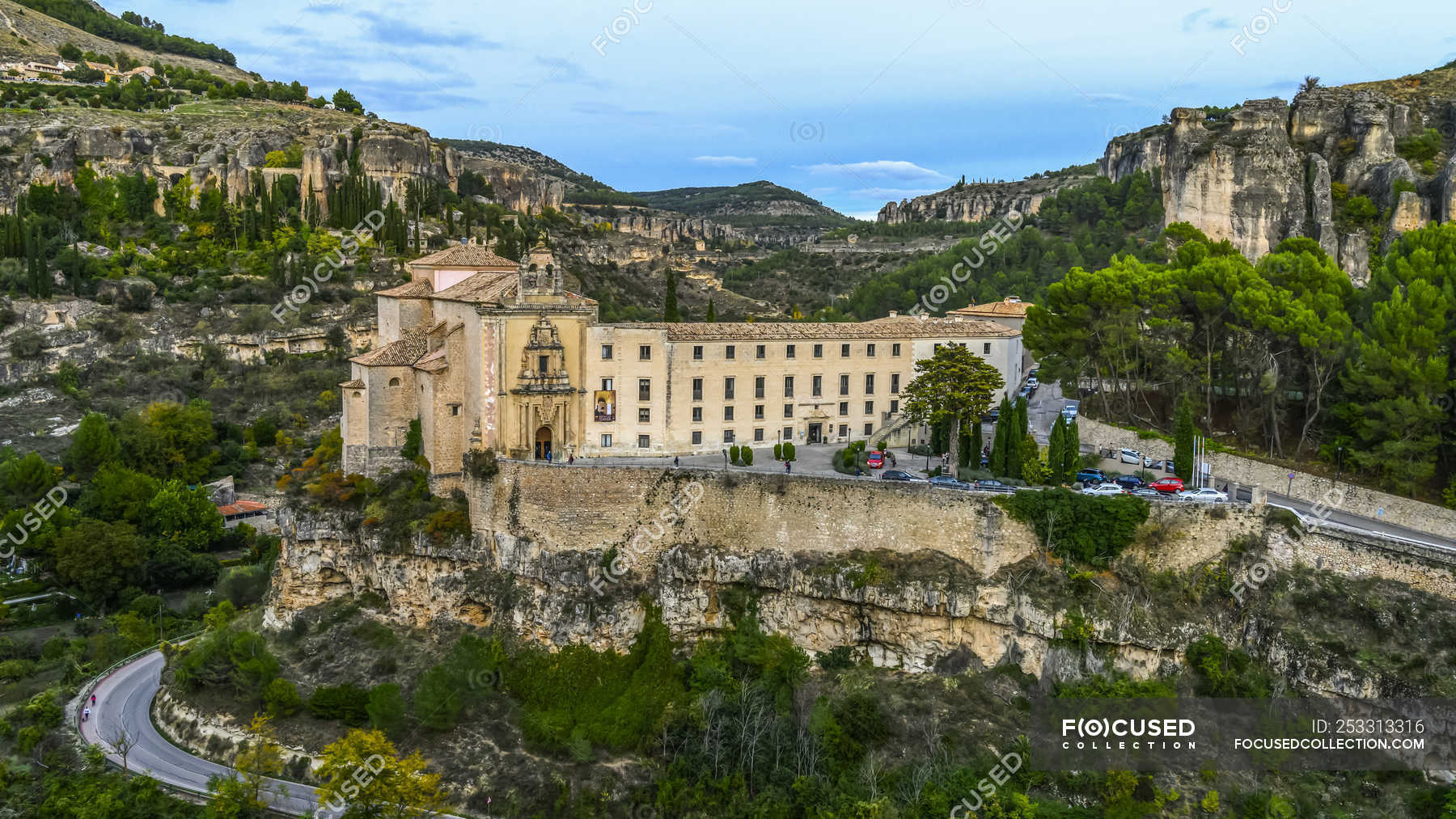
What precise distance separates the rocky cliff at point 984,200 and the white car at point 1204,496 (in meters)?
104

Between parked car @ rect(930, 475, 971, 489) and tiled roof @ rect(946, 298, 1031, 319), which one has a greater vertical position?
tiled roof @ rect(946, 298, 1031, 319)

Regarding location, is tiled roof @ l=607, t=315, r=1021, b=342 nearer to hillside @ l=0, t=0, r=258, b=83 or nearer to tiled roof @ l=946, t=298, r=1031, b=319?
tiled roof @ l=946, t=298, r=1031, b=319

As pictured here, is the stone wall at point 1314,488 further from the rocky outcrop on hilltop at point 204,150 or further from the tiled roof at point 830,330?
the rocky outcrop on hilltop at point 204,150

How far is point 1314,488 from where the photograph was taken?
37.1 meters

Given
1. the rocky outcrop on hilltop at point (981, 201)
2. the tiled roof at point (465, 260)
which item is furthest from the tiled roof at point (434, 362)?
the rocky outcrop on hilltop at point (981, 201)

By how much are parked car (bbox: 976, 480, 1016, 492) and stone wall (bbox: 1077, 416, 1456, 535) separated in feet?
29.3

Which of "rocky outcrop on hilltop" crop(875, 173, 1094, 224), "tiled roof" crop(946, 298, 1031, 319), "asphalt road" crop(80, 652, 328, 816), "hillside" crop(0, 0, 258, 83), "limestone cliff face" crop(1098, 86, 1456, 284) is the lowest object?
"asphalt road" crop(80, 652, 328, 816)

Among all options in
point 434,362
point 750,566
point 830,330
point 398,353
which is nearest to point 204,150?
point 398,353

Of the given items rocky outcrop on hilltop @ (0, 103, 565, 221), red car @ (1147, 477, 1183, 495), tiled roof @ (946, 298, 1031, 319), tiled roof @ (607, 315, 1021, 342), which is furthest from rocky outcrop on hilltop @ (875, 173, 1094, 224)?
red car @ (1147, 477, 1183, 495)

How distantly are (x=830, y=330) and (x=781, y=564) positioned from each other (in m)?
13.0

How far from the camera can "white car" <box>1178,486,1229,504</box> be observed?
35125 mm

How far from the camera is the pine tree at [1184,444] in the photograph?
38.2 m

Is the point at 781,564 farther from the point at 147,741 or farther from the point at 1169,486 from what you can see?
the point at 147,741

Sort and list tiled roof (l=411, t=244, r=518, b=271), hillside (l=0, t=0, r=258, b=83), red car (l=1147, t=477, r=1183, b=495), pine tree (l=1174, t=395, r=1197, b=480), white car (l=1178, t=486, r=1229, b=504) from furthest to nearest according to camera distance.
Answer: hillside (l=0, t=0, r=258, b=83), tiled roof (l=411, t=244, r=518, b=271), pine tree (l=1174, t=395, r=1197, b=480), red car (l=1147, t=477, r=1183, b=495), white car (l=1178, t=486, r=1229, b=504)
